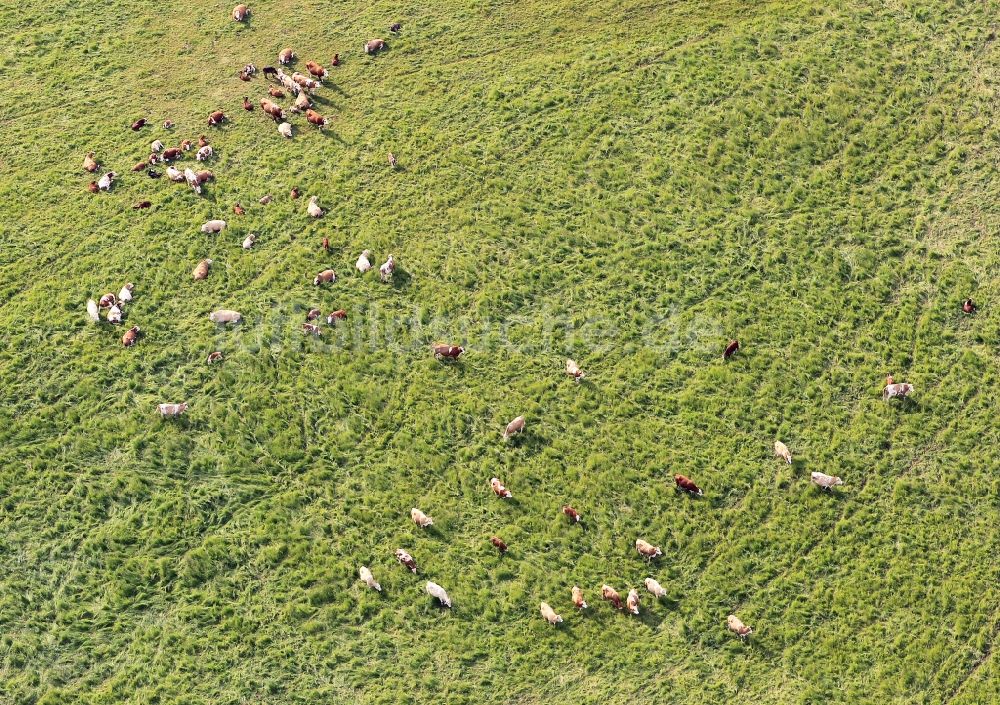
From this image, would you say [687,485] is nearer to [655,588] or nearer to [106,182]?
[655,588]

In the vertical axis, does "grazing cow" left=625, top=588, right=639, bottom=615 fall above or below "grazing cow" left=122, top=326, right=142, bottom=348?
below

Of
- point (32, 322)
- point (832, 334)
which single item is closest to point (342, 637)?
point (32, 322)

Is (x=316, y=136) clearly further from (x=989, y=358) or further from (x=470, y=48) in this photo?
(x=989, y=358)

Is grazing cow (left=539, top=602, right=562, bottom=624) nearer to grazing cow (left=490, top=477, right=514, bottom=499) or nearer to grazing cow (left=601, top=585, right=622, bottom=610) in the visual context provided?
grazing cow (left=601, top=585, right=622, bottom=610)

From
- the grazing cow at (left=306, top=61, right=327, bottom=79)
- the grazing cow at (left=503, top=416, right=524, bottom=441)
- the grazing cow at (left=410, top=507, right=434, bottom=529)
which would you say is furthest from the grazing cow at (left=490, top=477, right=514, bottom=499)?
the grazing cow at (left=306, top=61, right=327, bottom=79)

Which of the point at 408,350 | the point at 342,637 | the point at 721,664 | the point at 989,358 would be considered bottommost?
the point at 721,664

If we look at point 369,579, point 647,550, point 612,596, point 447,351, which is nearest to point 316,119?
point 447,351
